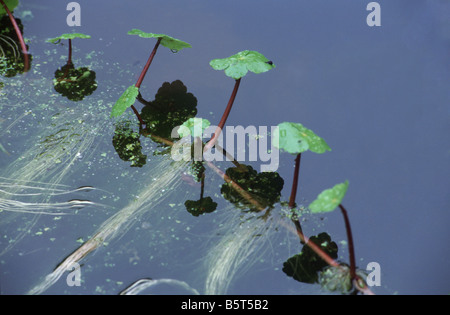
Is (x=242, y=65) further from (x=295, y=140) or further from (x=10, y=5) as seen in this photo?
(x=10, y=5)

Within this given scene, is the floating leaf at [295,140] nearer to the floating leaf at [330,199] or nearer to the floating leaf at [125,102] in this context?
the floating leaf at [330,199]

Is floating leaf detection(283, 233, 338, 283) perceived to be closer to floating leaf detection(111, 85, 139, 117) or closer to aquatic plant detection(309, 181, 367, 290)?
aquatic plant detection(309, 181, 367, 290)

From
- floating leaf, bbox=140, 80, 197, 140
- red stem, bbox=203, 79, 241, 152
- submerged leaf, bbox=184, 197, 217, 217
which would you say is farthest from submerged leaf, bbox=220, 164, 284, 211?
floating leaf, bbox=140, 80, 197, 140

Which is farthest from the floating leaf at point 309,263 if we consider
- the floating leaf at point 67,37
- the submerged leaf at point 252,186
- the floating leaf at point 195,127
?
the floating leaf at point 67,37

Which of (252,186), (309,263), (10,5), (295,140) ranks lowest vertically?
(309,263)

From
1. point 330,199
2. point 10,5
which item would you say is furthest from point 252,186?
point 10,5

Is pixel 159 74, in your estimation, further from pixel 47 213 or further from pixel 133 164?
pixel 47 213
